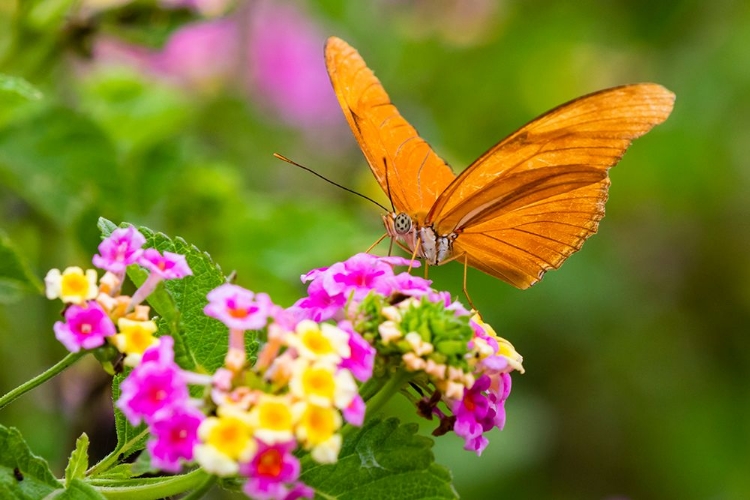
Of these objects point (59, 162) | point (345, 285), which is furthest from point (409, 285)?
point (59, 162)

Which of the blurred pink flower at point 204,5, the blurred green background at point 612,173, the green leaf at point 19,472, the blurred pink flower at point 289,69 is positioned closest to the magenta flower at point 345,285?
the green leaf at point 19,472

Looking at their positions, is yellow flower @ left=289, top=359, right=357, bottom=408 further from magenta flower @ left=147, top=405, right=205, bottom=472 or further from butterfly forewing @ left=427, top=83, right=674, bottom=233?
butterfly forewing @ left=427, top=83, right=674, bottom=233

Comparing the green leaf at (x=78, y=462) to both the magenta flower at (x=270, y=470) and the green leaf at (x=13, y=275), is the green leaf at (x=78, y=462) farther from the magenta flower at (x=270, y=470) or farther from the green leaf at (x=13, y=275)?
the green leaf at (x=13, y=275)

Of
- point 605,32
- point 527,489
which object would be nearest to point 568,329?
point 527,489

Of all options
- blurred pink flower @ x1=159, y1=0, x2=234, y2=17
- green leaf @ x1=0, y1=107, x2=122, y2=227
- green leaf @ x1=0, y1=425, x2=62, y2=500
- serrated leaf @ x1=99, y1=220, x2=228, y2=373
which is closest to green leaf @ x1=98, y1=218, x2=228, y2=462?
serrated leaf @ x1=99, y1=220, x2=228, y2=373

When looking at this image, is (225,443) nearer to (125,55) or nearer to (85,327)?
(85,327)

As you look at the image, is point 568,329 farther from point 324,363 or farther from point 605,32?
point 324,363
